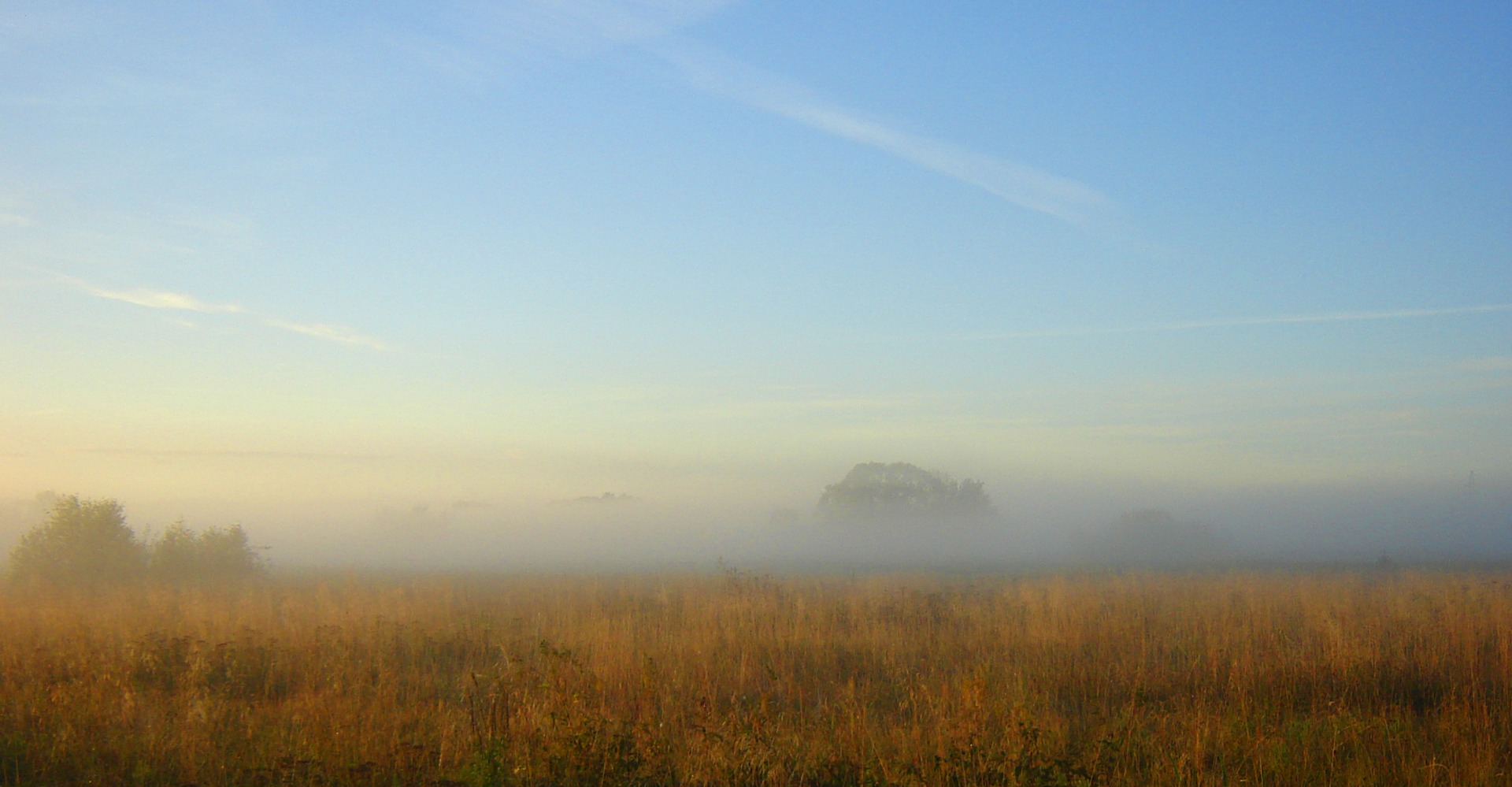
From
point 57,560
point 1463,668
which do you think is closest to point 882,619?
point 1463,668

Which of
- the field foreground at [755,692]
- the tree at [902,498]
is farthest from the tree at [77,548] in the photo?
the tree at [902,498]

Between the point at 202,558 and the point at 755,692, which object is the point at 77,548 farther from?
the point at 755,692

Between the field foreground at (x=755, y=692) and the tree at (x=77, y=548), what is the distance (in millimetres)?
9856

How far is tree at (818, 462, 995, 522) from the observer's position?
87.9 metres

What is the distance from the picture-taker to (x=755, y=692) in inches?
365

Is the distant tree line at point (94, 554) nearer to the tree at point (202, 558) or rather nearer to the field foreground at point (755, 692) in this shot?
the tree at point (202, 558)

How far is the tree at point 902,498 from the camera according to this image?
87.9m

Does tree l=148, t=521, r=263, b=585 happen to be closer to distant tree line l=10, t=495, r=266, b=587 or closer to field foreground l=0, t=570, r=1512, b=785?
distant tree line l=10, t=495, r=266, b=587

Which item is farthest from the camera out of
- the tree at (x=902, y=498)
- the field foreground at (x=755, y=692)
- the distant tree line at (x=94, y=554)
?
the tree at (x=902, y=498)

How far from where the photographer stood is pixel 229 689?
9039 mm

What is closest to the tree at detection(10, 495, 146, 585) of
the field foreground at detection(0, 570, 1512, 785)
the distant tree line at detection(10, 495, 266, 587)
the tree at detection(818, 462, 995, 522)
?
the distant tree line at detection(10, 495, 266, 587)

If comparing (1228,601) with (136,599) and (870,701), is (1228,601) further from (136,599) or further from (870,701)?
→ (136,599)

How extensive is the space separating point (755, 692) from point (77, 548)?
24.3m

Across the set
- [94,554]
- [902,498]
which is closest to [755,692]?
[94,554]
